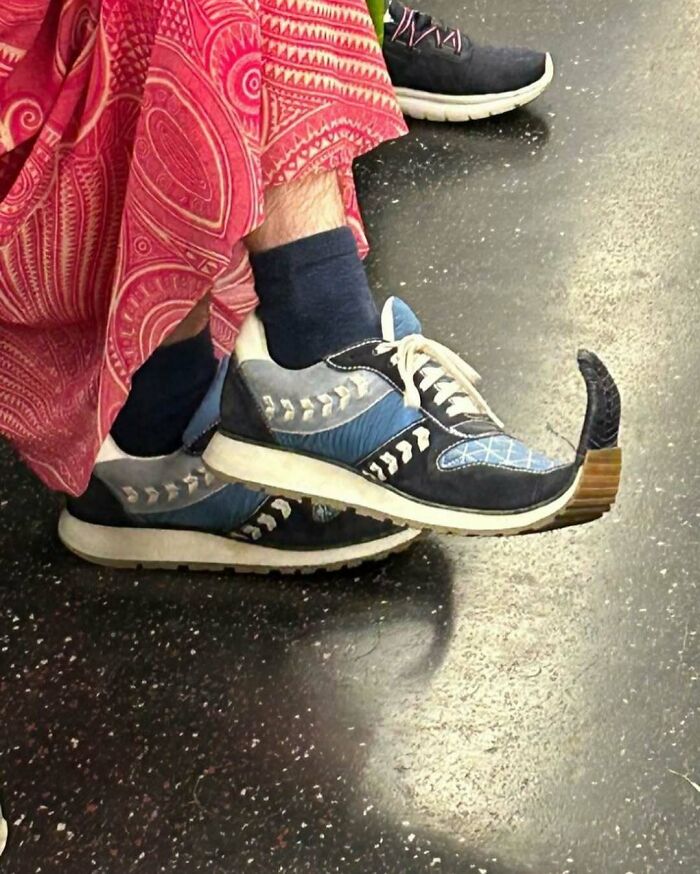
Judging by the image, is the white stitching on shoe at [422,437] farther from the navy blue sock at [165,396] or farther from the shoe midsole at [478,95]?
the shoe midsole at [478,95]

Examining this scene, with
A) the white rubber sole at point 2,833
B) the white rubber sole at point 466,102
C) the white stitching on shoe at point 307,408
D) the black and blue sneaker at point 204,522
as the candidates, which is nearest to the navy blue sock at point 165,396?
the black and blue sneaker at point 204,522

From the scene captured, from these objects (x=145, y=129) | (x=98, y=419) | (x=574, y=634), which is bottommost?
(x=574, y=634)

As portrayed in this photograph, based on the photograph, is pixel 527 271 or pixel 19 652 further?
pixel 527 271

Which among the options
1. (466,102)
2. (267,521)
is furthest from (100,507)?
(466,102)

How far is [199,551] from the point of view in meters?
0.88

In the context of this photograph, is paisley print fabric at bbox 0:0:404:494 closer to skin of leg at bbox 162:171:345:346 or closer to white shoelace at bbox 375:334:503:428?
skin of leg at bbox 162:171:345:346

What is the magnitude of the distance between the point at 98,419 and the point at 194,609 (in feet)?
0.66

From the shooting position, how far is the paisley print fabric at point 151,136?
0.62 meters

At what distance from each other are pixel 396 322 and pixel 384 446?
0.11 m

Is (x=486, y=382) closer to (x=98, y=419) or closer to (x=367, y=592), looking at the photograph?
(x=367, y=592)

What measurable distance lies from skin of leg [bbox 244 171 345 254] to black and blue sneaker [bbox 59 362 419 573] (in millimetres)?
168

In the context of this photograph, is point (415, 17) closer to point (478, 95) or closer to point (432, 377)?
point (478, 95)

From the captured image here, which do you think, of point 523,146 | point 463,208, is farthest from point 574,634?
point 523,146

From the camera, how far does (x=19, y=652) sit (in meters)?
0.85
